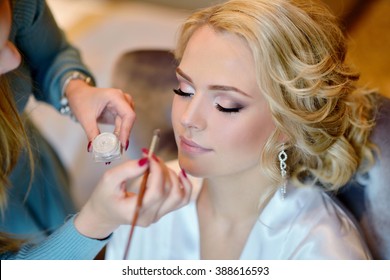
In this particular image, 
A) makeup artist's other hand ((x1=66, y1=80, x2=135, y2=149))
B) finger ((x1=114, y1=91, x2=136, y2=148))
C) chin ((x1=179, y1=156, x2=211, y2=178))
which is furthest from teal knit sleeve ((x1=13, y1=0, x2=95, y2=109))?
chin ((x1=179, y1=156, x2=211, y2=178))

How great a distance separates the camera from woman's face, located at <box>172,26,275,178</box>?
760 millimetres

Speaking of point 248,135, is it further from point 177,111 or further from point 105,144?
point 105,144

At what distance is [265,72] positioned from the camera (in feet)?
2.51

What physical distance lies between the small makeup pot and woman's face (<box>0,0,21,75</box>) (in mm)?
160

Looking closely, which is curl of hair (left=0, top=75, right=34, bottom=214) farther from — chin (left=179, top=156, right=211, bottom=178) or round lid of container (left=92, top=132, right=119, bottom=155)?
chin (left=179, top=156, right=211, bottom=178)

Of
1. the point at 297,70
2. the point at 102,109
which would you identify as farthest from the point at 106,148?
the point at 297,70

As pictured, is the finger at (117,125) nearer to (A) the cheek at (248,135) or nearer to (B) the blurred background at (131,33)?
(A) the cheek at (248,135)

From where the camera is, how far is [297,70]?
775mm

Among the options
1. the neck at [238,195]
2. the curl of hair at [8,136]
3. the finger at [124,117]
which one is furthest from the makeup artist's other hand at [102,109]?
the neck at [238,195]

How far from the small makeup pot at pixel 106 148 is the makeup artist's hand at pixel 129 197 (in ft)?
0.18

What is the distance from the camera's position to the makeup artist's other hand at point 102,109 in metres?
0.76

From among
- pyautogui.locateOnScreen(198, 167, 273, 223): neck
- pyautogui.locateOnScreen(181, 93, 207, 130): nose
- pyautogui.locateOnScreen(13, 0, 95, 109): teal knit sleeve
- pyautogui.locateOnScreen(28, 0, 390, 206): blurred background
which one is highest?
pyautogui.locateOnScreen(181, 93, 207, 130): nose

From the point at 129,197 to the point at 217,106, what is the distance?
208mm

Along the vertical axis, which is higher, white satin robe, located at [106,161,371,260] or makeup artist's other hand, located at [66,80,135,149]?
makeup artist's other hand, located at [66,80,135,149]
